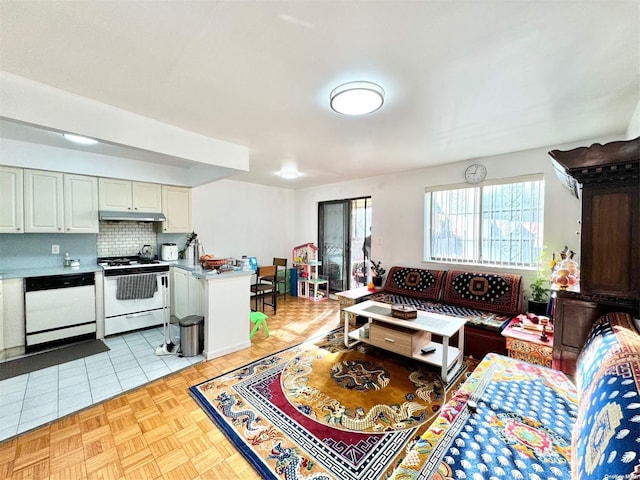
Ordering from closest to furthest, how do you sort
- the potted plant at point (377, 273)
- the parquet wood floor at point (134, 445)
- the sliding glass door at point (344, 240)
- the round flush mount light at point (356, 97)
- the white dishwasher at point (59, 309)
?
1. the parquet wood floor at point (134, 445)
2. the round flush mount light at point (356, 97)
3. the white dishwasher at point (59, 309)
4. the potted plant at point (377, 273)
5. the sliding glass door at point (344, 240)

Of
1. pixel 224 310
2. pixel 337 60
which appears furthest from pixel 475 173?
pixel 224 310

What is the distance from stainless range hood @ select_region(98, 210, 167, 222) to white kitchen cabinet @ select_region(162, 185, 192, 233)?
149 mm

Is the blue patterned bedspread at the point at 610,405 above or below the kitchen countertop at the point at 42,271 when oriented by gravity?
below

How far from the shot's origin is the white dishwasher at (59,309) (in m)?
2.92

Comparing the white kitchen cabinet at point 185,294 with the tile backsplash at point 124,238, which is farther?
the tile backsplash at point 124,238

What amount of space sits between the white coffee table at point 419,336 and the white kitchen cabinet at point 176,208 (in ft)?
10.3

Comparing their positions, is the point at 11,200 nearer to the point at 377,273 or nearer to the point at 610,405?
the point at 377,273

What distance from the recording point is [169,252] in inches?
161

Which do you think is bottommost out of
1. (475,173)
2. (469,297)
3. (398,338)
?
(398,338)

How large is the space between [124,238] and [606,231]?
17.2 feet

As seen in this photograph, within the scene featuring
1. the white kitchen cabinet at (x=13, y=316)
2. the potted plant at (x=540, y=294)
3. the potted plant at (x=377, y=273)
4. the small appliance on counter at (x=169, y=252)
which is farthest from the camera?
the potted plant at (x=377, y=273)

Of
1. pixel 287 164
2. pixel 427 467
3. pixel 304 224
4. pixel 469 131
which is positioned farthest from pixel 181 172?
pixel 427 467

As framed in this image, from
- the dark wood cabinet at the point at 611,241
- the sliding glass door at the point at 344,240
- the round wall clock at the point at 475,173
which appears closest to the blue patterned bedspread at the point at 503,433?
the dark wood cabinet at the point at 611,241

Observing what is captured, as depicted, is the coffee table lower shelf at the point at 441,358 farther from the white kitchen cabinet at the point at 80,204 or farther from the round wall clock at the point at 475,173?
the white kitchen cabinet at the point at 80,204
